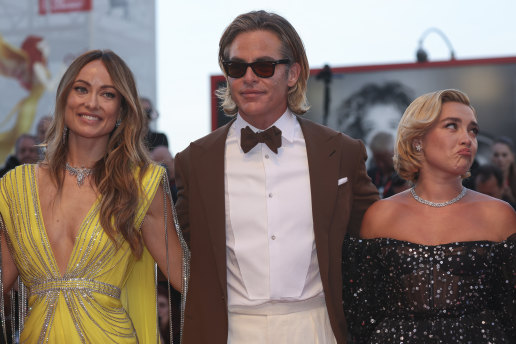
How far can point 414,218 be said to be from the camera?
3.16 metres

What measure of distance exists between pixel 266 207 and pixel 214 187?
250 millimetres

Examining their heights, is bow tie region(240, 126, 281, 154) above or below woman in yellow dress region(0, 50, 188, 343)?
above

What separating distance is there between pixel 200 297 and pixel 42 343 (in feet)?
2.23

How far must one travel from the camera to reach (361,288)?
316 cm

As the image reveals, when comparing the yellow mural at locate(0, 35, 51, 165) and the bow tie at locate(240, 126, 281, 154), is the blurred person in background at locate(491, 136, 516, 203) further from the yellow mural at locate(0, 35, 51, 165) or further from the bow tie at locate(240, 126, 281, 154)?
the yellow mural at locate(0, 35, 51, 165)

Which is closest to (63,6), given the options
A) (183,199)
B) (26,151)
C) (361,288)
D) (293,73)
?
(26,151)

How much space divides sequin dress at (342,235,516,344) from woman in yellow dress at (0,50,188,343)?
95 cm

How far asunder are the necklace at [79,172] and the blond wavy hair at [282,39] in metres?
0.80

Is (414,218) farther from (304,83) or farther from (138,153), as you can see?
(138,153)

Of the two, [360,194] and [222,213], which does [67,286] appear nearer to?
[222,213]

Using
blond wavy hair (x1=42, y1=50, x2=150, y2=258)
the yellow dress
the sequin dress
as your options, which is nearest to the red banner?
blond wavy hair (x1=42, y1=50, x2=150, y2=258)

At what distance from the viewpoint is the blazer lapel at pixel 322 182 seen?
3.02 m

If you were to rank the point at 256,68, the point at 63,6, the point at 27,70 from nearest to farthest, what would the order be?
the point at 256,68
the point at 27,70
the point at 63,6

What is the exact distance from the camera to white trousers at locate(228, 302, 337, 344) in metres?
3.01
